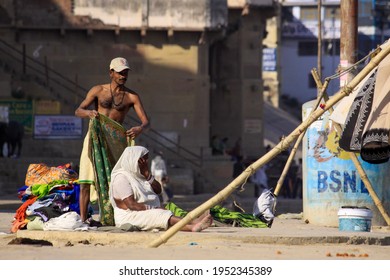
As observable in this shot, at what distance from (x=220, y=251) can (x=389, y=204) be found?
6451mm

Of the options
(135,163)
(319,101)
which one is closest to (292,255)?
(135,163)

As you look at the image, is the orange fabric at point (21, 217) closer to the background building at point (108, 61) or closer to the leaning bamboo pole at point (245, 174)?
the leaning bamboo pole at point (245, 174)

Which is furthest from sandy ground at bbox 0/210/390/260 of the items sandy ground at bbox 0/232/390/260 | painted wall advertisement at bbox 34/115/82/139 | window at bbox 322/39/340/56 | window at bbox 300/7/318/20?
window at bbox 300/7/318/20

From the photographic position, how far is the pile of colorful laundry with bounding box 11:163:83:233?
15.4 metres

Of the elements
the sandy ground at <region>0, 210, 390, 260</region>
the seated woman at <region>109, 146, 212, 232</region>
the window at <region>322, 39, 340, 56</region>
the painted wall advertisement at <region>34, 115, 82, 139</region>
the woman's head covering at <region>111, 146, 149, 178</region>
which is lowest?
the painted wall advertisement at <region>34, 115, 82, 139</region>

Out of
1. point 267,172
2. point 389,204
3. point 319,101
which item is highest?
point 319,101

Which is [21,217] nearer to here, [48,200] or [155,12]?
[48,200]

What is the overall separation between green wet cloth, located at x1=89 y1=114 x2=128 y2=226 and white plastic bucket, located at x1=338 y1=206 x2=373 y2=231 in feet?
9.15

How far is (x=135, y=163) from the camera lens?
14938 mm

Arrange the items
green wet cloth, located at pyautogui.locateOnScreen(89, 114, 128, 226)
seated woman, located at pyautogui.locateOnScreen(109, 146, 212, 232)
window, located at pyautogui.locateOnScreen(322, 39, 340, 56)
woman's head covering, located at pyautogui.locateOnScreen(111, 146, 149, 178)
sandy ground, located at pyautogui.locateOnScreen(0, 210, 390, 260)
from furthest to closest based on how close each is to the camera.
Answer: window, located at pyautogui.locateOnScreen(322, 39, 340, 56), green wet cloth, located at pyautogui.locateOnScreen(89, 114, 128, 226), woman's head covering, located at pyautogui.locateOnScreen(111, 146, 149, 178), seated woman, located at pyautogui.locateOnScreen(109, 146, 212, 232), sandy ground, located at pyautogui.locateOnScreen(0, 210, 390, 260)

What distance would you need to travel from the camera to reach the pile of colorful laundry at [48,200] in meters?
15.4

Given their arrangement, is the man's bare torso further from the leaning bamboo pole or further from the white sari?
the leaning bamboo pole
